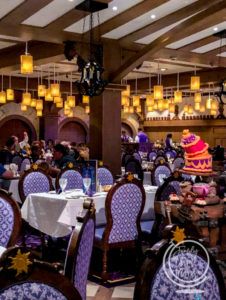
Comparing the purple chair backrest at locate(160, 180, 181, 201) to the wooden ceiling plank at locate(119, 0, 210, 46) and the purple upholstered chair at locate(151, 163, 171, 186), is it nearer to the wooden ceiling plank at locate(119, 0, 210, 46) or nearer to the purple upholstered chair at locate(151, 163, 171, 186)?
the purple upholstered chair at locate(151, 163, 171, 186)

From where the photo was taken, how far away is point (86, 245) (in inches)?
97.3

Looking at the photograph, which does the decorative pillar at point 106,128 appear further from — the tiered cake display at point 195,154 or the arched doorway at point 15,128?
the arched doorway at point 15,128

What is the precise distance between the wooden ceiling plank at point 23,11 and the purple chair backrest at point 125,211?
Answer: 376cm

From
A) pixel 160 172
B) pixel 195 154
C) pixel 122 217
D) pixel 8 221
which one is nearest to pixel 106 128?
pixel 160 172

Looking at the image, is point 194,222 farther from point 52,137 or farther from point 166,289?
point 52,137

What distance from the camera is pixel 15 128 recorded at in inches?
749

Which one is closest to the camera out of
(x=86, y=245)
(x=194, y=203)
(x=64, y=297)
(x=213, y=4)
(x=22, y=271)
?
(x=22, y=271)

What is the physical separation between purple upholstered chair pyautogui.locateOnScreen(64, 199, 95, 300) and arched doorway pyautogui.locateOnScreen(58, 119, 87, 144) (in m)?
17.8

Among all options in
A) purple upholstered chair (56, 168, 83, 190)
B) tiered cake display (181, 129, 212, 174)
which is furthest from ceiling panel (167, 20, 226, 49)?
tiered cake display (181, 129, 212, 174)

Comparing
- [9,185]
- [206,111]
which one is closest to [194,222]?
[9,185]

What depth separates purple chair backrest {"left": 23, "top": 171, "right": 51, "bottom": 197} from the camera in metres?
6.29

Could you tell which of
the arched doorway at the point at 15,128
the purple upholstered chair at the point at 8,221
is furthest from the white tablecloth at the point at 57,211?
the arched doorway at the point at 15,128

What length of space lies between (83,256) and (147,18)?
687 centimetres

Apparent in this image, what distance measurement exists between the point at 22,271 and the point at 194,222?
2331 mm
